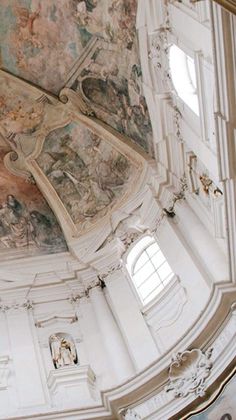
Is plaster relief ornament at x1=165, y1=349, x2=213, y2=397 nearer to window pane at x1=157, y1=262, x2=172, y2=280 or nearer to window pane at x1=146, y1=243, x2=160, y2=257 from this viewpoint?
window pane at x1=157, y1=262, x2=172, y2=280

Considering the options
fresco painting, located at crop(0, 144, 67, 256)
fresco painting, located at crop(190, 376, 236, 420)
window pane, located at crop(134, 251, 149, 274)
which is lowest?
fresco painting, located at crop(190, 376, 236, 420)

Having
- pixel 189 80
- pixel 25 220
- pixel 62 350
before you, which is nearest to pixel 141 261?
pixel 62 350

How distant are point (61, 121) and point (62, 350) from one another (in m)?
4.96

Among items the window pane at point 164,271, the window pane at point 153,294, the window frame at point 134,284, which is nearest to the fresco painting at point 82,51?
the window frame at point 134,284

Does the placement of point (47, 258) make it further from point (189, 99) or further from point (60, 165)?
point (189, 99)

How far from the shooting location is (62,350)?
16094mm

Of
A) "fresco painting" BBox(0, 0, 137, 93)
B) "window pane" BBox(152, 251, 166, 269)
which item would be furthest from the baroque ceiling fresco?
"window pane" BBox(152, 251, 166, 269)

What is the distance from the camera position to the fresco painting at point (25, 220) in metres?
18.5

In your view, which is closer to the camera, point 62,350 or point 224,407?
point 224,407

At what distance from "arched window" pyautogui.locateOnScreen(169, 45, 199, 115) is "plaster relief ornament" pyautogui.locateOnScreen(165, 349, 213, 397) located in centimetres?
380

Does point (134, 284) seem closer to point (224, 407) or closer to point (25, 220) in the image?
point (25, 220)

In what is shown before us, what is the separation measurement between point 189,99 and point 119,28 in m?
2.51

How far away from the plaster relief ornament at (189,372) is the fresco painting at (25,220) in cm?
494

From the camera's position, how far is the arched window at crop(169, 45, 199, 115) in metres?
15.3
